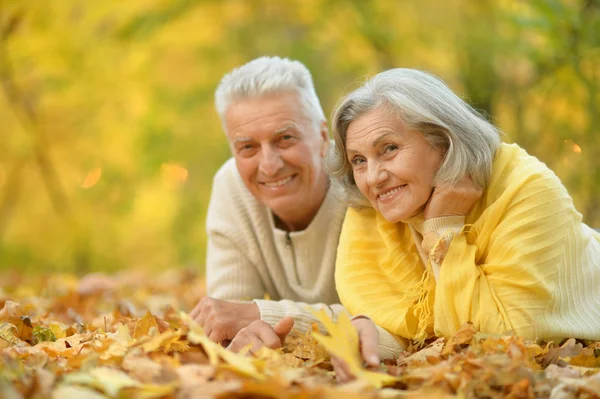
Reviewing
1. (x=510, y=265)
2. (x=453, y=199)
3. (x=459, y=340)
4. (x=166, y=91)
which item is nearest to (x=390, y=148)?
(x=453, y=199)

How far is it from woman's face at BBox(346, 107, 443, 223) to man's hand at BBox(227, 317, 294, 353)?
568 mm

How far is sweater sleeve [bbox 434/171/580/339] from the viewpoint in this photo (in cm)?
268

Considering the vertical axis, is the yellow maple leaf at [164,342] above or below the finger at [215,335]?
above

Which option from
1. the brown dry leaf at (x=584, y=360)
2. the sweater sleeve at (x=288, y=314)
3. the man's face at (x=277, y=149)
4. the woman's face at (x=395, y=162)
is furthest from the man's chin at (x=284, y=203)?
the brown dry leaf at (x=584, y=360)

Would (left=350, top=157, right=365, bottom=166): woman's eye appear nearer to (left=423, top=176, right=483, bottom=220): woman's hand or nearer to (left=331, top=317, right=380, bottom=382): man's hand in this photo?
(left=423, top=176, right=483, bottom=220): woman's hand

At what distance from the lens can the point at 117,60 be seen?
9523mm

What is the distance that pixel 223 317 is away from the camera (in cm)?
310

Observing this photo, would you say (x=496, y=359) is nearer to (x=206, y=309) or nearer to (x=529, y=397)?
(x=529, y=397)

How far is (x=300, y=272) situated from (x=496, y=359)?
73.2 inches

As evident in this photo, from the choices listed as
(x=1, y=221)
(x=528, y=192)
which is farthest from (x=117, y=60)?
(x=528, y=192)

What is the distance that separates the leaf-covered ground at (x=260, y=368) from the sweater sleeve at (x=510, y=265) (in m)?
0.10

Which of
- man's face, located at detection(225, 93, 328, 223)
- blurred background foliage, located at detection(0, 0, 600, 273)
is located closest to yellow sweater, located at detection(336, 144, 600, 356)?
man's face, located at detection(225, 93, 328, 223)

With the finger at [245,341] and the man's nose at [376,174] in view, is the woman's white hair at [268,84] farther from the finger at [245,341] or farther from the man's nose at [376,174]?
the finger at [245,341]

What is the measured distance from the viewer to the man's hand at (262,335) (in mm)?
2842
